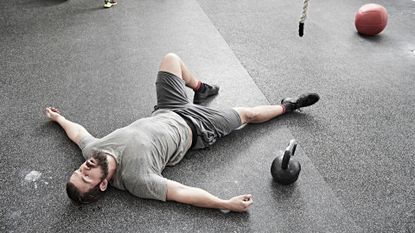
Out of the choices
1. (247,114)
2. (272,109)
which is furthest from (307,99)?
(247,114)

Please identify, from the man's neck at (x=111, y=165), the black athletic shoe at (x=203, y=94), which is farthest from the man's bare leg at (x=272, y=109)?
the man's neck at (x=111, y=165)

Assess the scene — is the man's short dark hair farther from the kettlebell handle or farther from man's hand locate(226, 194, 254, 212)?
the kettlebell handle

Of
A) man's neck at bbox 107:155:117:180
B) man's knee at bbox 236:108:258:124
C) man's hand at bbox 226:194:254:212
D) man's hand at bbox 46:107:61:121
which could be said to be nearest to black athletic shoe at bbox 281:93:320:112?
man's knee at bbox 236:108:258:124

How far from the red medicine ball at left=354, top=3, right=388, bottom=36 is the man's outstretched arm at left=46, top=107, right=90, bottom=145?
2.45 metres

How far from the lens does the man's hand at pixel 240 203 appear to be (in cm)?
162

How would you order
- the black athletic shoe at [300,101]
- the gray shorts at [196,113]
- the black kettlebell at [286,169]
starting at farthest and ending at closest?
1. the black athletic shoe at [300,101]
2. the gray shorts at [196,113]
3. the black kettlebell at [286,169]

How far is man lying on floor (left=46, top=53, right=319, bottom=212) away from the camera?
1611mm

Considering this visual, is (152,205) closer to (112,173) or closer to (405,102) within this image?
(112,173)

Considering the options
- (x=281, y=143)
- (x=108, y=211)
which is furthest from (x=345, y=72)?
(x=108, y=211)

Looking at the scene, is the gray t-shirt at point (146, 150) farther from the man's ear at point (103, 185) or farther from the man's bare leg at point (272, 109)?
the man's bare leg at point (272, 109)

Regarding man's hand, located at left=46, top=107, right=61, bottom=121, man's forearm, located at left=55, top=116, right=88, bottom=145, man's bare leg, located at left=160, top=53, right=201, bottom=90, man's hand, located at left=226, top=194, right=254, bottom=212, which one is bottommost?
man's hand, located at left=226, top=194, right=254, bottom=212

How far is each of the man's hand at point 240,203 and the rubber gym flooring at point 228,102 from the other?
48 millimetres

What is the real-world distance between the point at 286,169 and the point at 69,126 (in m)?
1.24

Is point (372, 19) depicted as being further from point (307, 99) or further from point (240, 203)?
point (240, 203)
